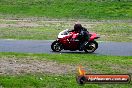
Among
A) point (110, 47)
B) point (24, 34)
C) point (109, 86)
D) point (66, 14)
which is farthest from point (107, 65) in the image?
point (66, 14)

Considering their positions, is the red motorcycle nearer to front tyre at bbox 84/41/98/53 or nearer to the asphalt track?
front tyre at bbox 84/41/98/53

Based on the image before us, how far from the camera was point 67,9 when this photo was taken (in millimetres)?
52531

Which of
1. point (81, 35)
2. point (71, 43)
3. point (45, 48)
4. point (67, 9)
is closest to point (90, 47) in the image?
point (81, 35)

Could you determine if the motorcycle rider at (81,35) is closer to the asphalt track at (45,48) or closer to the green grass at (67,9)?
the asphalt track at (45,48)

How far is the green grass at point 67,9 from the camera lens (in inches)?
1922

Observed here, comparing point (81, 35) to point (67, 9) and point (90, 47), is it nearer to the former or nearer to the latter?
point (90, 47)

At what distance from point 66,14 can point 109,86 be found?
126ft

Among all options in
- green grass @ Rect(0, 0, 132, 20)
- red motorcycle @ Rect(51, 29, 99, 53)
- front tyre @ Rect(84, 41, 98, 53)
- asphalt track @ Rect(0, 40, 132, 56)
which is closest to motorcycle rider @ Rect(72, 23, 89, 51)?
red motorcycle @ Rect(51, 29, 99, 53)

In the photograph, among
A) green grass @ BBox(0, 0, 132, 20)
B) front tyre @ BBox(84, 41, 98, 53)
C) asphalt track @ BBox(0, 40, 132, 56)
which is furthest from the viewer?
green grass @ BBox(0, 0, 132, 20)

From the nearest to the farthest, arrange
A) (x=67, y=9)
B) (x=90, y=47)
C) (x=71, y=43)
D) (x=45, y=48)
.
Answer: (x=71, y=43) → (x=90, y=47) → (x=45, y=48) → (x=67, y=9)

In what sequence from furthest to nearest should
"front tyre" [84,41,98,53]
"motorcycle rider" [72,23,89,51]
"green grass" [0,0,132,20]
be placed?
"green grass" [0,0,132,20], "front tyre" [84,41,98,53], "motorcycle rider" [72,23,89,51]

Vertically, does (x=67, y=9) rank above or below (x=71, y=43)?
below

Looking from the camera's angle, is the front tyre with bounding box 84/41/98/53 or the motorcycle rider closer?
the motorcycle rider

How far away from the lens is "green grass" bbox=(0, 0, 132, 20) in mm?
48812
